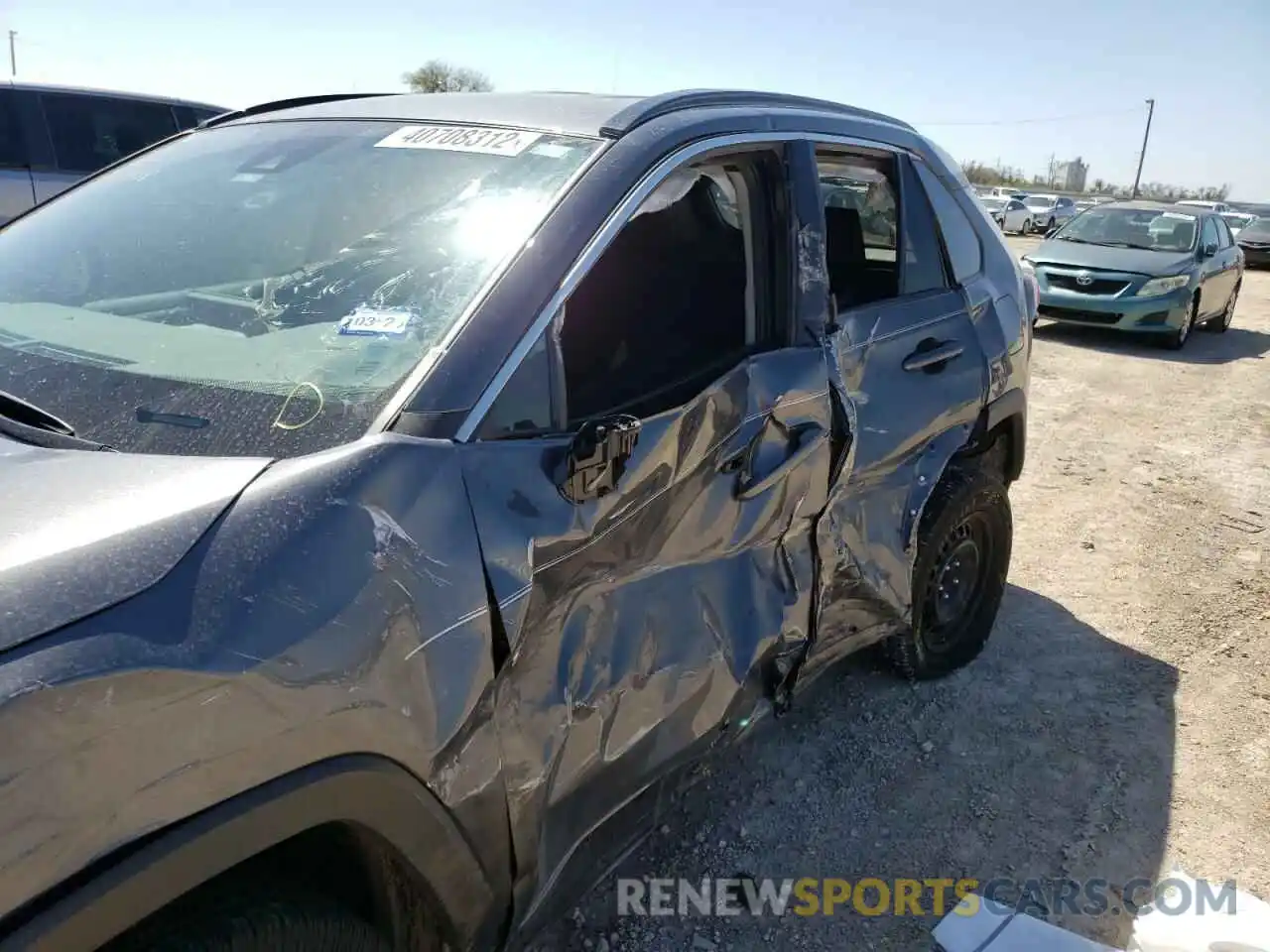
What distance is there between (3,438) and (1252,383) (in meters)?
10.4

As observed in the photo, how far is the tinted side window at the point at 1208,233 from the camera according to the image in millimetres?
11419

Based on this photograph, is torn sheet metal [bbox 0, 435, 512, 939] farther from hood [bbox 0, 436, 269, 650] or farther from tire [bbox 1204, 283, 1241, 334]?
tire [bbox 1204, 283, 1241, 334]

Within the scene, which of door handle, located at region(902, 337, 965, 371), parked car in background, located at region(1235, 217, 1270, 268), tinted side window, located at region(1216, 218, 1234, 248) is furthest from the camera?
parked car in background, located at region(1235, 217, 1270, 268)

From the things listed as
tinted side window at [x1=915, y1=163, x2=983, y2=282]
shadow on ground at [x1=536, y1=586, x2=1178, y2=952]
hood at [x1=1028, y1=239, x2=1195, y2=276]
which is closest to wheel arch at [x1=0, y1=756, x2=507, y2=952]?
shadow on ground at [x1=536, y1=586, x2=1178, y2=952]

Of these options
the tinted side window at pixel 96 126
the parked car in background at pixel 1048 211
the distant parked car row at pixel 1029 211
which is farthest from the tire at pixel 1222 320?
the parked car in background at pixel 1048 211

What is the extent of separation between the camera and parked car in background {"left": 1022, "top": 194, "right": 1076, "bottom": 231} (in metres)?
31.9

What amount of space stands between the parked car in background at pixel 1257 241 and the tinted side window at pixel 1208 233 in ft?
38.2

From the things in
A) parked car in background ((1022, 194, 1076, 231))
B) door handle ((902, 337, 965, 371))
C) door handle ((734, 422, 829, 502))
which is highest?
door handle ((902, 337, 965, 371))

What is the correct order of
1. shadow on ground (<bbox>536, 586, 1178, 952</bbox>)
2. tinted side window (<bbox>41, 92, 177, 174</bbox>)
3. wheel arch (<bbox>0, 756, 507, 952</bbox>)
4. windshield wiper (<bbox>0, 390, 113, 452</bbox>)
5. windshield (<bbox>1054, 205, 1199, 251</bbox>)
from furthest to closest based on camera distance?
windshield (<bbox>1054, 205, 1199, 251</bbox>)
tinted side window (<bbox>41, 92, 177, 174</bbox>)
shadow on ground (<bbox>536, 586, 1178, 952</bbox>)
windshield wiper (<bbox>0, 390, 113, 452</bbox>)
wheel arch (<bbox>0, 756, 507, 952</bbox>)

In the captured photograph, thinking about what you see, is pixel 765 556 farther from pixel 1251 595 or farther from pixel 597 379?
pixel 1251 595

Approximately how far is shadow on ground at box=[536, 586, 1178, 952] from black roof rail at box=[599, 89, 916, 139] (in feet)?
5.06

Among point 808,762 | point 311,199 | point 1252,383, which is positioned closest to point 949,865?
point 808,762

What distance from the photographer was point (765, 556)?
2.37 m

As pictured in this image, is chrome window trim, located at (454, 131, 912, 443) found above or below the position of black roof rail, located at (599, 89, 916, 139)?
below
